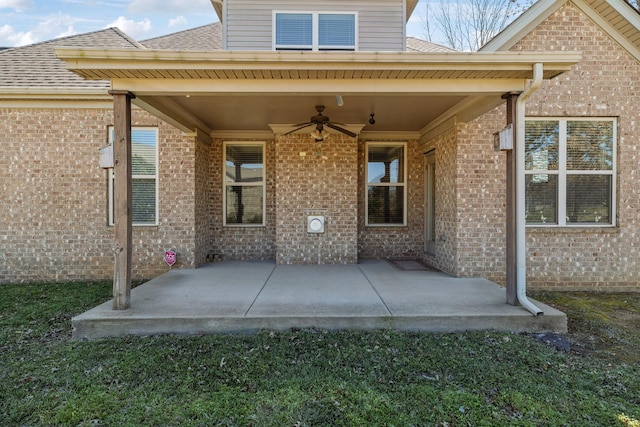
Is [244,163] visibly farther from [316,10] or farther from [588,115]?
[588,115]

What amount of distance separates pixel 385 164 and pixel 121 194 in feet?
17.4

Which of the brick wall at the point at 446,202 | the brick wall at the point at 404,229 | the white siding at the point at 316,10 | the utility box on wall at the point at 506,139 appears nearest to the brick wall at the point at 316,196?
the brick wall at the point at 404,229

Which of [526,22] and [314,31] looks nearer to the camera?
[526,22]

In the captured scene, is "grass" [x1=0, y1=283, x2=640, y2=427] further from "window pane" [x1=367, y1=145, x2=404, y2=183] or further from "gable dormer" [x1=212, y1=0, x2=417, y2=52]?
"gable dormer" [x1=212, y1=0, x2=417, y2=52]

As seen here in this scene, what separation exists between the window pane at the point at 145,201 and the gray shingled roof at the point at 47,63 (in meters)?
1.85

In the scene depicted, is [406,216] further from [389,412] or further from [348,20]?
[389,412]

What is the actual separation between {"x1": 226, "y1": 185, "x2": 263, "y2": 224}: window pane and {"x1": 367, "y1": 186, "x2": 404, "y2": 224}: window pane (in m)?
2.44

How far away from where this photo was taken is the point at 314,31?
707 centimetres

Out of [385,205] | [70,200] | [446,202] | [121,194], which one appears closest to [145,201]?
[70,200]

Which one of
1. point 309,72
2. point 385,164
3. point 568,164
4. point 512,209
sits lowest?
point 512,209

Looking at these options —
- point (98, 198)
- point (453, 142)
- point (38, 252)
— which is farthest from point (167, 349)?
point (453, 142)

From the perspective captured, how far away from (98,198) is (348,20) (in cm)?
599

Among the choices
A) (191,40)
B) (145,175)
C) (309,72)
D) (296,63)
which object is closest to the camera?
(296,63)

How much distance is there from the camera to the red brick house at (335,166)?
5.84 m
